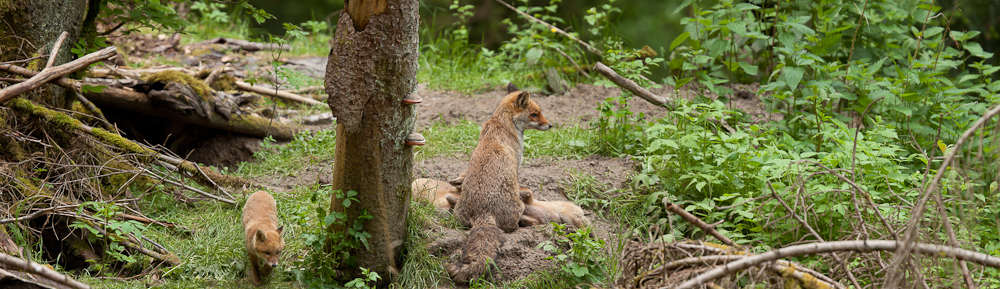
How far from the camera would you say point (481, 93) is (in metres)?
9.36

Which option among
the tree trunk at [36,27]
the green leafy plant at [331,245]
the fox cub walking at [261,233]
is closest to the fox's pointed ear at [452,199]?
the green leafy plant at [331,245]

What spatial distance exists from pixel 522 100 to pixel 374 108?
2.36 metres

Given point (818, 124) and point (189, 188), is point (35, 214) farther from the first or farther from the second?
point (818, 124)

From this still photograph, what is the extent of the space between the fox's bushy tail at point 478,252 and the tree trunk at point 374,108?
550 millimetres

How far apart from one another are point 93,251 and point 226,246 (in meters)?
0.94

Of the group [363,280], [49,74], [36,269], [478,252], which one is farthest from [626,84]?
[36,269]

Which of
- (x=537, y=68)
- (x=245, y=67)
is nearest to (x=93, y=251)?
(x=245, y=67)

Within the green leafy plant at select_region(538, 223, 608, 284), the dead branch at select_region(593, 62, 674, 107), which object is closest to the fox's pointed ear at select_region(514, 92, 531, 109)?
the dead branch at select_region(593, 62, 674, 107)

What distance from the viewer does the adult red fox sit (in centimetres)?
464

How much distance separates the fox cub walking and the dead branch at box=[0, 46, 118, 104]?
1.51m

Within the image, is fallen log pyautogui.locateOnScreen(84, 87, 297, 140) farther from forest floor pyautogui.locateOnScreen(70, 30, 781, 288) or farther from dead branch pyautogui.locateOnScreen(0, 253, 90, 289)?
dead branch pyautogui.locateOnScreen(0, 253, 90, 289)

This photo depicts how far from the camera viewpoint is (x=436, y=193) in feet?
18.6

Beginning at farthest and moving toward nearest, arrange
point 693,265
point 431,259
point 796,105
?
point 796,105 < point 431,259 < point 693,265

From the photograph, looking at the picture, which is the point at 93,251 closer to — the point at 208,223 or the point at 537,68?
the point at 208,223
